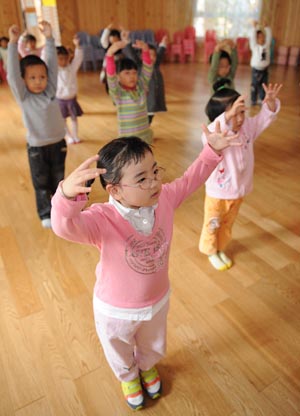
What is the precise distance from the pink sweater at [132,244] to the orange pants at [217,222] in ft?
2.40

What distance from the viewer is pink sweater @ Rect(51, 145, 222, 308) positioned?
946 millimetres

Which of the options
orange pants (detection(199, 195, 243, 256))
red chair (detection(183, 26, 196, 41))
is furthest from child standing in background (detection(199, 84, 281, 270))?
red chair (detection(183, 26, 196, 41))

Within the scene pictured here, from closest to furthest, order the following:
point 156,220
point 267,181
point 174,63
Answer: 1. point 156,220
2. point 267,181
3. point 174,63

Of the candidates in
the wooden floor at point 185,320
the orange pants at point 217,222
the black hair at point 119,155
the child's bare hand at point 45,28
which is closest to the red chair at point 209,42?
the wooden floor at point 185,320

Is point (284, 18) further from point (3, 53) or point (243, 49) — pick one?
point (3, 53)

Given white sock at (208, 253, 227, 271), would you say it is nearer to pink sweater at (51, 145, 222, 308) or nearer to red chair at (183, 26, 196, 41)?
pink sweater at (51, 145, 222, 308)

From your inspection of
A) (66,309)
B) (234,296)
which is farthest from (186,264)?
(66,309)

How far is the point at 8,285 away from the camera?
190cm

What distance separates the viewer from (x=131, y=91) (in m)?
2.53

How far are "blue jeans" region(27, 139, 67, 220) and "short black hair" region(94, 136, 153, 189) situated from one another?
1510mm

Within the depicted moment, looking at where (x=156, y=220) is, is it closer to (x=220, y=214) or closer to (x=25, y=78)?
(x=220, y=214)

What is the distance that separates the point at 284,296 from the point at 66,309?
3.74 feet

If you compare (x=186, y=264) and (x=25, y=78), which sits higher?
(x=25, y=78)

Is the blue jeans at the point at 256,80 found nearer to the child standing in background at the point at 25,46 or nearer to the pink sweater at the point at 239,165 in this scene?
the child standing in background at the point at 25,46
